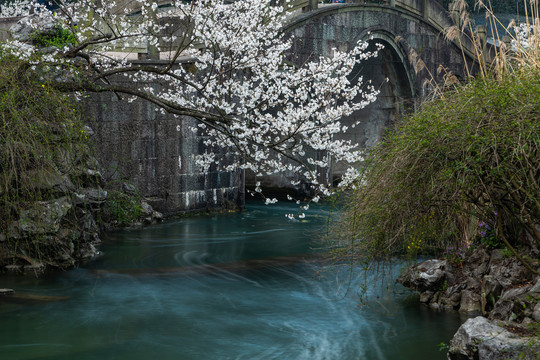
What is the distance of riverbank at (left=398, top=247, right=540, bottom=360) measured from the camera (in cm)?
438

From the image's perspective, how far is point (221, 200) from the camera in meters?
12.6

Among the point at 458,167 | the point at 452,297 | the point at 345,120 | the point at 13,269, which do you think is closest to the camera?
the point at 458,167

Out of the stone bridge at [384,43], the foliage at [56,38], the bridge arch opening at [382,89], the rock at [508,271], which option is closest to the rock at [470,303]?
the rock at [508,271]

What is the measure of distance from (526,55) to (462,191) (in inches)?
72.1

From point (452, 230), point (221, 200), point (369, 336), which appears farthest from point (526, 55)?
point (221, 200)

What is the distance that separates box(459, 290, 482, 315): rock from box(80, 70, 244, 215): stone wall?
620cm

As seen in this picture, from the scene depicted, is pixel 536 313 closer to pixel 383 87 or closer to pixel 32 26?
pixel 32 26

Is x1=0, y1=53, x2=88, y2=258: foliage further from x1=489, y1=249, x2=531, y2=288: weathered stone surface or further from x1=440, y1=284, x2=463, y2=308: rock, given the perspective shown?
x1=489, y1=249, x2=531, y2=288: weathered stone surface

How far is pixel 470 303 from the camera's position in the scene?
20.1 feet

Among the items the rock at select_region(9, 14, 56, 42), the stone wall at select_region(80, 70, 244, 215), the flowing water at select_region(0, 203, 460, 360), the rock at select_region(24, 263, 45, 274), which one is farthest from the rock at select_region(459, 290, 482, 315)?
the stone wall at select_region(80, 70, 244, 215)

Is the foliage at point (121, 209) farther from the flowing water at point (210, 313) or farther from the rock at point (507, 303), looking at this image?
the rock at point (507, 303)

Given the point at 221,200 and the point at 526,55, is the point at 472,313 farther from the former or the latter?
the point at 221,200

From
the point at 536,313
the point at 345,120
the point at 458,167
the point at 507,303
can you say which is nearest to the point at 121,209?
the point at 507,303

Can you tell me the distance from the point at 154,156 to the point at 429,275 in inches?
242
